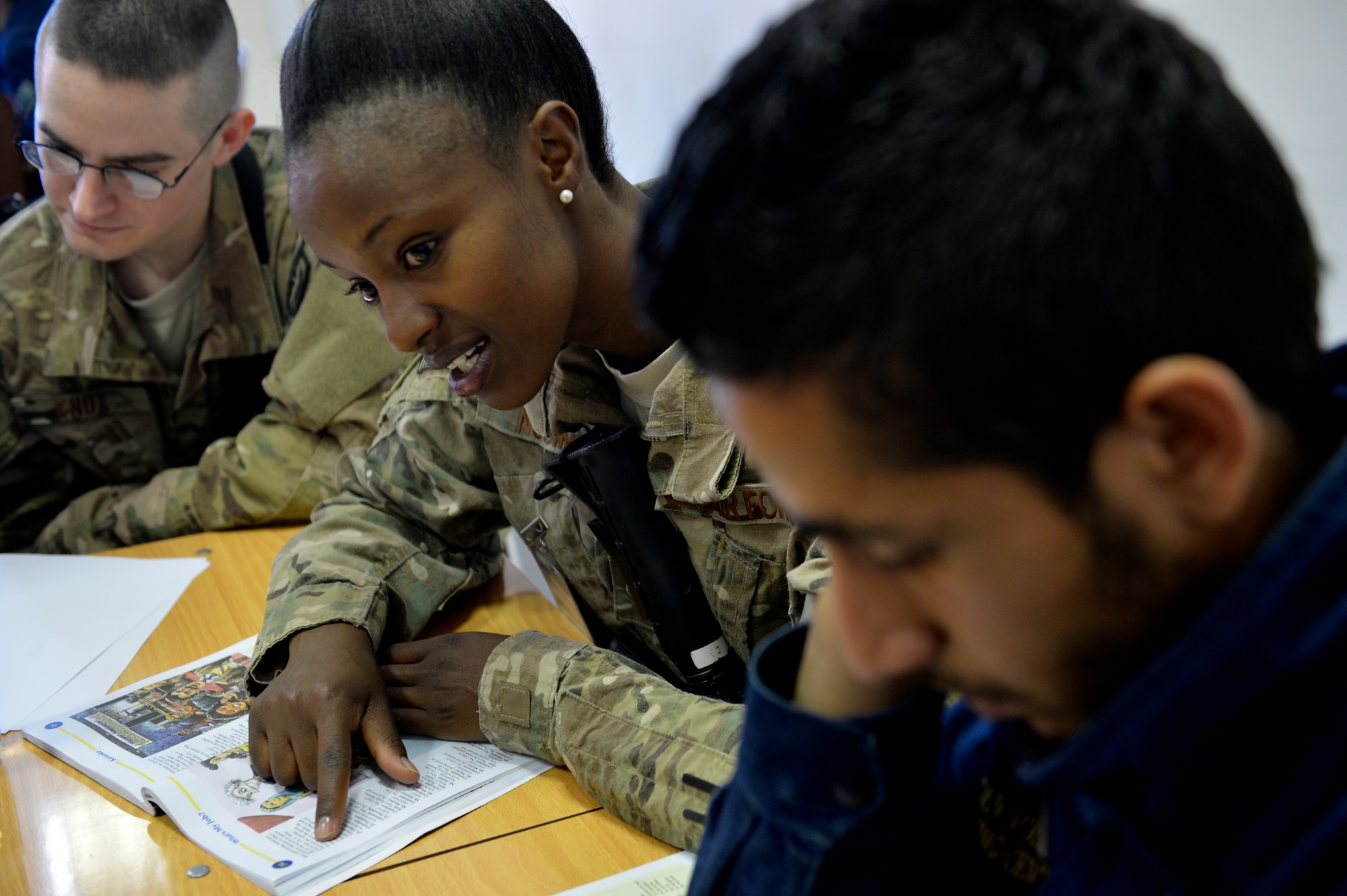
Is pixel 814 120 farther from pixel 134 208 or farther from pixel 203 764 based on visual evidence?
pixel 134 208

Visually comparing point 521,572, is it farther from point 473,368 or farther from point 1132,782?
point 1132,782

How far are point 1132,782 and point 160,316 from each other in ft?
6.92

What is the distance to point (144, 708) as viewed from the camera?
1.25 metres

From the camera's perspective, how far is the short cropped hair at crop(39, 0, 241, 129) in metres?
1.77

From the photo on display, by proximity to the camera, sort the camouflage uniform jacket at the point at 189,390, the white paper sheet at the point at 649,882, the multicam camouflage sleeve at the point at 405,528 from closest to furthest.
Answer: the white paper sheet at the point at 649,882, the multicam camouflage sleeve at the point at 405,528, the camouflage uniform jacket at the point at 189,390

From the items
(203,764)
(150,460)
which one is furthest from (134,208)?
(203,764)

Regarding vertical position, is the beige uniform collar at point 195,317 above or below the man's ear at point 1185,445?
below

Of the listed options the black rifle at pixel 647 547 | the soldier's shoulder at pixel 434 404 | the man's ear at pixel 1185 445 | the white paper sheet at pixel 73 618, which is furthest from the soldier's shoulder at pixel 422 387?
the man's ear at pixel 1185 445

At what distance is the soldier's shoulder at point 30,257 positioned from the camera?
6.64 ft

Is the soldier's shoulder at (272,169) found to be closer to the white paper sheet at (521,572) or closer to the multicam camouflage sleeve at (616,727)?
the white paper sheet at (521,572)

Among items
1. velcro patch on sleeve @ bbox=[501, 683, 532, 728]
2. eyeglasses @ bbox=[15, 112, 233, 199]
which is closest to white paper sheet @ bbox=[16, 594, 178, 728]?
velcro patch on sleeve @ bbox=[501, 683, 532, 728]

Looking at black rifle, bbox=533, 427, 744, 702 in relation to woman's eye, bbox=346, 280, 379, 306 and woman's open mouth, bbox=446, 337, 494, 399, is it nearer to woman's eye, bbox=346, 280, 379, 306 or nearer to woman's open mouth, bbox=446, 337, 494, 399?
woman's open mouth, bbox=446, 337, 494, 399

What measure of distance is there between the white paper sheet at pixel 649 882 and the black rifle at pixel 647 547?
12.5 inches

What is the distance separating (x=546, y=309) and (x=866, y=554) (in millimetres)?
713
